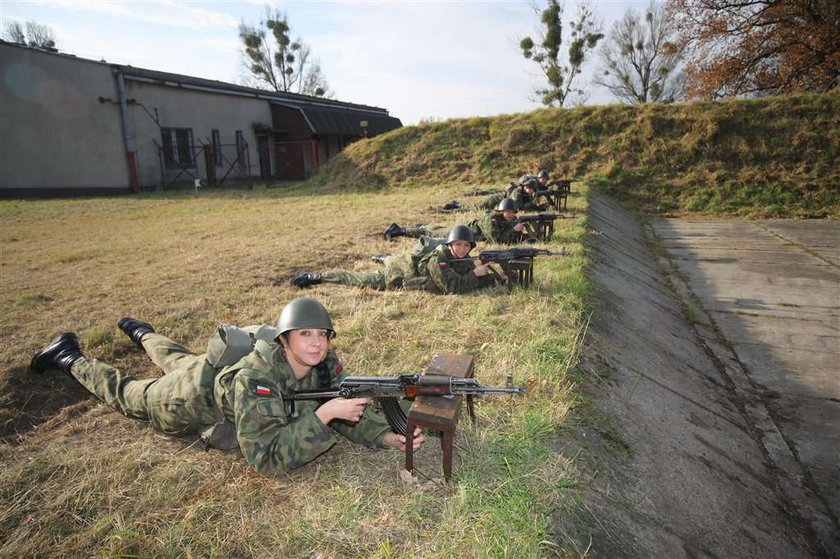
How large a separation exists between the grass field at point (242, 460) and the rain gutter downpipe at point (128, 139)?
47.6 feet

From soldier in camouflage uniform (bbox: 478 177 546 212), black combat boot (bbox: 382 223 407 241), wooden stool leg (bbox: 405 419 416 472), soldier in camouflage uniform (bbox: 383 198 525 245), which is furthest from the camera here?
soldier in camouflage uniform (bbox: 478 177 546 212)

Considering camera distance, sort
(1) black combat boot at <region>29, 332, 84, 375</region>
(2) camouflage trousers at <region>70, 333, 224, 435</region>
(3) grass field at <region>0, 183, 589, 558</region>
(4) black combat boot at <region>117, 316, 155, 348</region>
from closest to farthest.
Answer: (3) grass field at <region>0, 183, 589, 558</region> < (2) camouflage trousers at <region>70, 333, 224, 435</region> < (1) black combat boot at <region>29, 332, 84, 375</region> < (4) black combat boot at <region>117, 316, 155, 348</region>

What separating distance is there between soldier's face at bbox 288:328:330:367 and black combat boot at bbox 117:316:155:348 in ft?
9.62

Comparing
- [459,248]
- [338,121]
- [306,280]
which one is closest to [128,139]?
[338,121]

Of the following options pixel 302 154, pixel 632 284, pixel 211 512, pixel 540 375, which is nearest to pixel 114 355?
pixel 211 512

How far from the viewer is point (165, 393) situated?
151 inches

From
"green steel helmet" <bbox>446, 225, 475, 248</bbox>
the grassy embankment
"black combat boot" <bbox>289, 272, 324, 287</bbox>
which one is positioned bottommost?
"black combat boot" <bbox>289, 272, 324, 287</bbox>

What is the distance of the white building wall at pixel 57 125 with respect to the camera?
1964 cm

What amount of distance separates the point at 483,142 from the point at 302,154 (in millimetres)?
11974

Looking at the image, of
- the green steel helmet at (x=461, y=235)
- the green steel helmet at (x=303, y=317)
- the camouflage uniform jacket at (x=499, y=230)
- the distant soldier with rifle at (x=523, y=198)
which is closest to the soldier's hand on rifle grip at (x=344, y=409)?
the green steel helmet at (x=303, y=317)

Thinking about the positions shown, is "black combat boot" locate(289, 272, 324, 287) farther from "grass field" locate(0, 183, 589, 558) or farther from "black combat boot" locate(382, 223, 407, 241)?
"black combat boot" locate(382, 223, 407, 241)

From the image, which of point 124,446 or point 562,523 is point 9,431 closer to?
point 124,446

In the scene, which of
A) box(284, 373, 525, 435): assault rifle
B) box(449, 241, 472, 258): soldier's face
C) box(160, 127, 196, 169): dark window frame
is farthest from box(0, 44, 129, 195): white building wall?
box(284, 373, 525, 435): assault rifle

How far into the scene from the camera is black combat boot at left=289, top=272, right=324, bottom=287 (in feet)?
26.1
